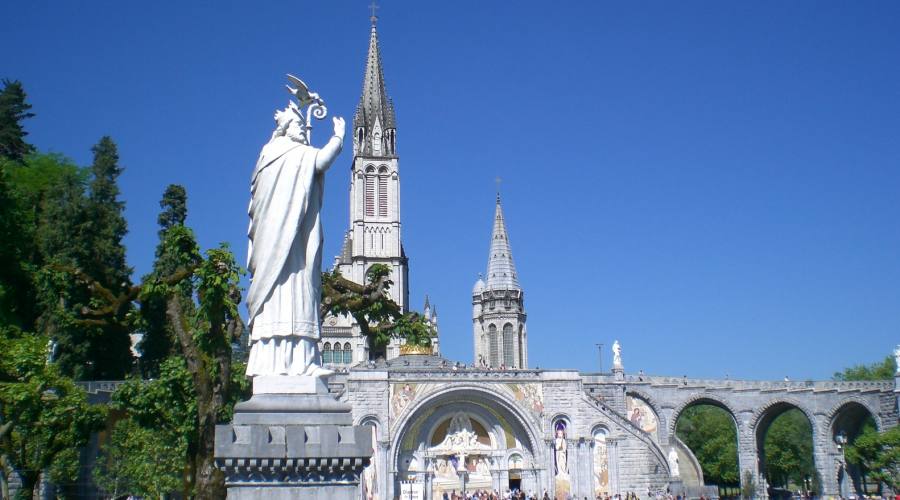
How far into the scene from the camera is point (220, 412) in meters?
16.2

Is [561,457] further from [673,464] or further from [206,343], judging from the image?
[206,343]

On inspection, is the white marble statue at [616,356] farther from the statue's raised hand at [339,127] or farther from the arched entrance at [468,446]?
the statue's raised hand at [339,127]

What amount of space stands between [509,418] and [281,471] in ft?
114

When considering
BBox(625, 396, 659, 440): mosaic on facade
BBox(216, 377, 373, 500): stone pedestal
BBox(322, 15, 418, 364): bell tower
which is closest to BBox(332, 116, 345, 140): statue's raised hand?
BBox(216, 377, 373, 500): stone pedestal

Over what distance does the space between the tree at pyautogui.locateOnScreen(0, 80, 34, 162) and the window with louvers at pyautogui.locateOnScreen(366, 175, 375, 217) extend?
110 feet

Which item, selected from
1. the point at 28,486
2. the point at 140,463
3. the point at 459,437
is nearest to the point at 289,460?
the point at 28,486

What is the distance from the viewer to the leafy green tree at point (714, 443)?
201 ft

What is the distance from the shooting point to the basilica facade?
41.0 m

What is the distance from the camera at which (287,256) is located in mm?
9438

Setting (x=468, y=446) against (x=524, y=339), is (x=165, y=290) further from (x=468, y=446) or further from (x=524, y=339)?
(x=524, y=339)

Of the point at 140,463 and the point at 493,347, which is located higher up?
the point at 493,347

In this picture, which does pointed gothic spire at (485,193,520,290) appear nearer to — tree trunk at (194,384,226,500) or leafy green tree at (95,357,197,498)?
leafy green tree at (95,357,197,498)

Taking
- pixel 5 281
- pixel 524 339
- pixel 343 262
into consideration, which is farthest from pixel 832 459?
pixel 343 262

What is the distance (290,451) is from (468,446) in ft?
114
